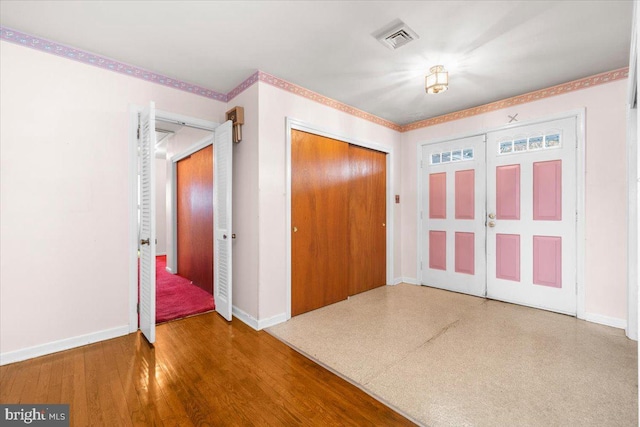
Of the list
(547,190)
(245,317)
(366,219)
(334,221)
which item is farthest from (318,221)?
(547,190)

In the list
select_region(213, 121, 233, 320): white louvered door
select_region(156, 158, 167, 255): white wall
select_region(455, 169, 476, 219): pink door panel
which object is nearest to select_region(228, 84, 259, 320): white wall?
select_region(213, 121, 233, 320): white louvered door

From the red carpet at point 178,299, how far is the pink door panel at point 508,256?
3593 millimetres

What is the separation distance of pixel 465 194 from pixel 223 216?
3150mm

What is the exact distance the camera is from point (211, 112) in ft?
10.1

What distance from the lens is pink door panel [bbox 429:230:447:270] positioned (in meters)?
3.96

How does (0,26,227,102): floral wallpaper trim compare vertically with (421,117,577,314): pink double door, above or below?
above

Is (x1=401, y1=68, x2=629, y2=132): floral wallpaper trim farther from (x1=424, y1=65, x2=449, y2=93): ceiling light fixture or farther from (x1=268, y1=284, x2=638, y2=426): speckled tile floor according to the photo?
(x1=268, y1=284, x2=638, y2=426): speckled tile floor

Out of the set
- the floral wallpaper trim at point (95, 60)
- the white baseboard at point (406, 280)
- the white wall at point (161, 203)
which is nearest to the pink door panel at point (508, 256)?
the white baseboard at point (406, 280)

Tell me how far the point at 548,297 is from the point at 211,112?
436cm

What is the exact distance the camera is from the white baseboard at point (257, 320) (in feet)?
8.79

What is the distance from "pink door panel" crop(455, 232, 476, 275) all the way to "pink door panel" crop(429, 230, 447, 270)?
0.17m

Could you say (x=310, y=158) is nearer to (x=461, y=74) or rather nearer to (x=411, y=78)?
(x=411, y=78)

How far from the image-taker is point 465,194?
374 centimetres

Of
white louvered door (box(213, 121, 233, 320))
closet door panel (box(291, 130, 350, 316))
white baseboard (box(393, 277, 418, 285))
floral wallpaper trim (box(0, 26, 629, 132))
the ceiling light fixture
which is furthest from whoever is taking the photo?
white baseboard (box(393, 277, 418, 285))
